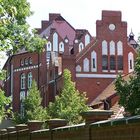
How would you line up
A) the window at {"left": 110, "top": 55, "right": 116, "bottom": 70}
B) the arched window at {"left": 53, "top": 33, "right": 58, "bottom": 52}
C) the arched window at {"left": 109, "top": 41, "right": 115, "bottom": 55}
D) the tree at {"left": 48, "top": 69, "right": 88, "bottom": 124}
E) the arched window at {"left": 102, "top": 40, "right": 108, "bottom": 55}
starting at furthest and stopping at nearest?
1. the arched window at {"left": 53, "top": 33, "right": 58, "bottom": 52}
2. the window at {"left": 110, "top": 55, "right": 116, "bottom": 70}
3. the arched window at {"left": 109, "top": 41, "right": 115, "bottom": 55}
4. the arched window at {"left": 102, "top": 40, "right": 108, "bottom": 55}
5. the tree at {"left": 48, "top": 69, "right": 88, "bottom": 124}

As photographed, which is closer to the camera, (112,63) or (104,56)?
(104,56)

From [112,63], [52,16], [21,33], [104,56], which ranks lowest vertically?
[21,33]

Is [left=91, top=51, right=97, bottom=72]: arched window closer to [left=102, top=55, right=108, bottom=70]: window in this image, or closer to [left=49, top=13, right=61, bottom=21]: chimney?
[left=102, top=55, right=108, bottom=70]: window

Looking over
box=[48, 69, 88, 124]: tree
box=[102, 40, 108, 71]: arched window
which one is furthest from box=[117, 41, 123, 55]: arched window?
box=[48, 69, 88, 124]: tree

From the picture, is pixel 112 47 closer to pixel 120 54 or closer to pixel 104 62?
pixel 120 54

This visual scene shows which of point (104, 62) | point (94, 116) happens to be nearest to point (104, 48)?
point (104, 62)

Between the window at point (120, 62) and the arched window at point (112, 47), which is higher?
the arched window at point (112, 47)

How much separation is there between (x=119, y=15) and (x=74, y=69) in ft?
23.7

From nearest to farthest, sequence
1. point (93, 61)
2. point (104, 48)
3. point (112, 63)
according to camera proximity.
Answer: point (93, 61) → point (104, 48) → point (112, 63)

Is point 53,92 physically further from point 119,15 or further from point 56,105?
point 56,105

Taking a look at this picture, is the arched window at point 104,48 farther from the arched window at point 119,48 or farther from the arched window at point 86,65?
the arched window at point 86,65

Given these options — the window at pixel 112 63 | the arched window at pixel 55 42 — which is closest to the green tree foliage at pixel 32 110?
the window at pixel 112 63

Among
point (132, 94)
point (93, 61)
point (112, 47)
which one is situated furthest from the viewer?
point (112, 47)

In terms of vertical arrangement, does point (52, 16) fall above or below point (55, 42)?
above
